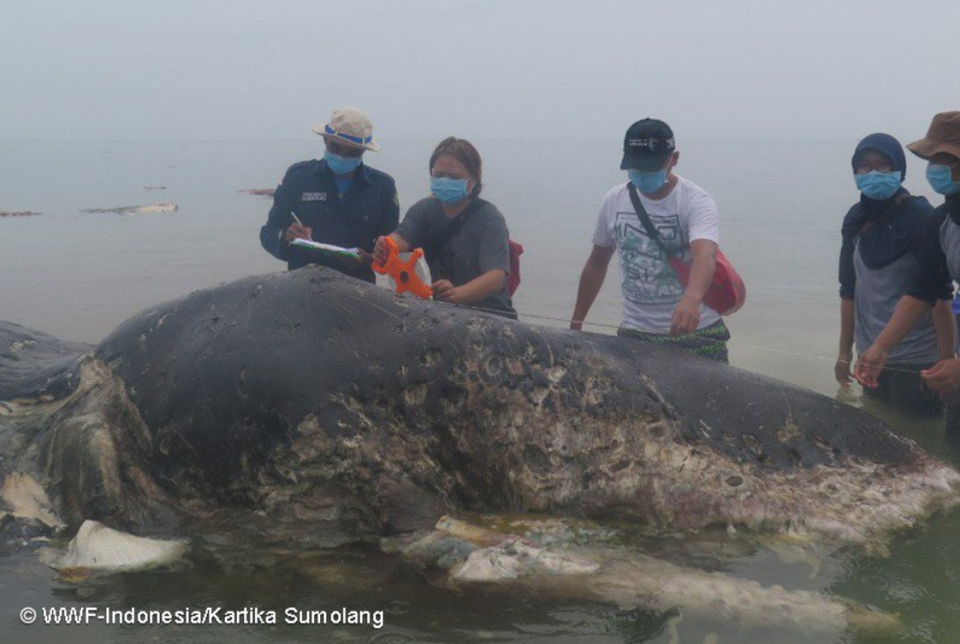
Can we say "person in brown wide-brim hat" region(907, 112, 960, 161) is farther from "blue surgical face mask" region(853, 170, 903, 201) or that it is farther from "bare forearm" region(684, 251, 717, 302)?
"bare forearm" region(684, 251, 717, 302)

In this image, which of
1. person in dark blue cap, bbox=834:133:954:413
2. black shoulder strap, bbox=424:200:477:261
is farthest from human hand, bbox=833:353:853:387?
black shoulder strap, bbox=424:200:477:261

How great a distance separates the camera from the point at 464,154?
18.7 ft

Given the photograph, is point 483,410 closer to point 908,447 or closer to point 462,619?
point 462,619

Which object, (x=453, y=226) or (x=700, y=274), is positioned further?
(x=453, y=226)

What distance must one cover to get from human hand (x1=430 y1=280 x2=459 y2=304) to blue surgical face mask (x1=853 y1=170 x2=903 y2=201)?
2580mm

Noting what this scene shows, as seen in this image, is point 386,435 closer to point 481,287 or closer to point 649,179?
point 481,287

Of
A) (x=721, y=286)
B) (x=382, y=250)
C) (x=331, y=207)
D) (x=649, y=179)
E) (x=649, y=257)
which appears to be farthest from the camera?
(x=331, y=207)

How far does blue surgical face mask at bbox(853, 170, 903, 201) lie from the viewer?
5676mm

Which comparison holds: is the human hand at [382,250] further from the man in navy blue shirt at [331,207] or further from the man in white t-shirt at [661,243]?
the man in white t-shirt at [661,243]

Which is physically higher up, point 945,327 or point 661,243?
point 661,243

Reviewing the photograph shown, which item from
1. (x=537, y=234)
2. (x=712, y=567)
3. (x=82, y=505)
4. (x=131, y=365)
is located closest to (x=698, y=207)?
(x=712, y=567)

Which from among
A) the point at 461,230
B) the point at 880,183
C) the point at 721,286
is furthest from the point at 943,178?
the point at 461,230

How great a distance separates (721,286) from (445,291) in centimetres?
171

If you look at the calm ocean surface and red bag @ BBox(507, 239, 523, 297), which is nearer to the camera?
the calm ocean surface
